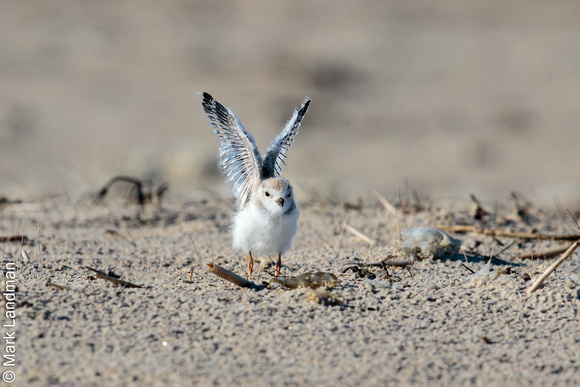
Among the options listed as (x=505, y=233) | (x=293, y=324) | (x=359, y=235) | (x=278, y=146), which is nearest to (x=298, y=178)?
(x=359, y=235)

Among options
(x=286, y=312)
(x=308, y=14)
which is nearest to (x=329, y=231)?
(x=286, y=312)

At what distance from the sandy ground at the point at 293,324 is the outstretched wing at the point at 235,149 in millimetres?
461

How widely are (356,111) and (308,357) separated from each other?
11.8 m

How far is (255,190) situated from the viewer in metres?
3.51

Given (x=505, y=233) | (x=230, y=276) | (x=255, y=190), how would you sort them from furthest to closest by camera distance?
(x=505, y=233) < (x=255, y=190) < (x=230, y=276)

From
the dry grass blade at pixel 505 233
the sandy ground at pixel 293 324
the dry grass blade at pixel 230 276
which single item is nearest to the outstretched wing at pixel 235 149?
the sandy ground at pixel 293 324

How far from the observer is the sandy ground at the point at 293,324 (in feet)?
7.06

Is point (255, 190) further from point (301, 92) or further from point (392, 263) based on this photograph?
point (301, 92)

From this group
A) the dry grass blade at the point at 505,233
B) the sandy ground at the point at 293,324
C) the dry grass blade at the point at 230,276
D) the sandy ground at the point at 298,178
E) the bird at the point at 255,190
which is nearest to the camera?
the sandy ground at the point at 293,324

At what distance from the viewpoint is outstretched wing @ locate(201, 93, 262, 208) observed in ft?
11.2

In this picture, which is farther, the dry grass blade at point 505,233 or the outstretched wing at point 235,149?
the dry grass blade at point 505,233

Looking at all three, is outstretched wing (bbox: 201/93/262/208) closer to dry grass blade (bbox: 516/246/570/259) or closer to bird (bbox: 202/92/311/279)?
bird (bbox: 202/92/311/279)

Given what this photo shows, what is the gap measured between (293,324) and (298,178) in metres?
5.84

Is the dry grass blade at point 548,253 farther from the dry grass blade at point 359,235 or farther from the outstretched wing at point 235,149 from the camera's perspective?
the outstretched wing at point 235,149
